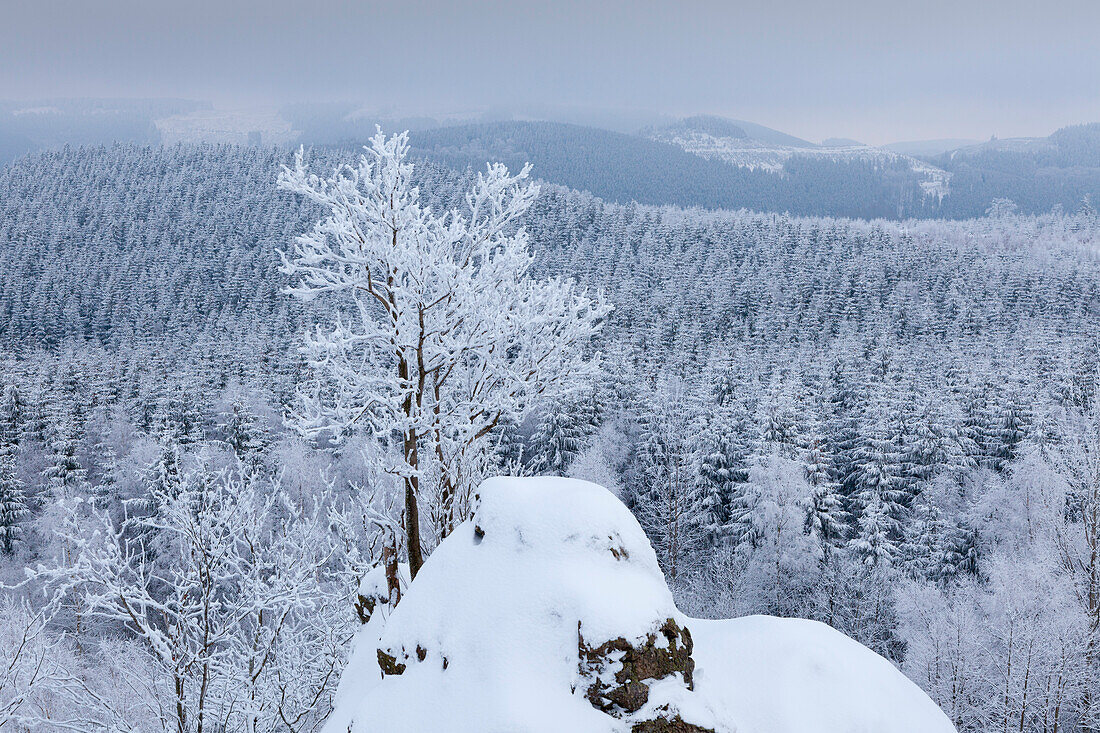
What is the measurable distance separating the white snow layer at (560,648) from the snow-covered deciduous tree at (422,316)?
2022 mm

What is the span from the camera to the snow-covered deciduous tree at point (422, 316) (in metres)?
7.17

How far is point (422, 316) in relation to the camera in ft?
24.5

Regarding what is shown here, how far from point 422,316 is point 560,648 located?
4247 mm

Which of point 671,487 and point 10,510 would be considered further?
point 10,510

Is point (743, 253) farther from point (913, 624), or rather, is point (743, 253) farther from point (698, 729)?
point (698, 729)

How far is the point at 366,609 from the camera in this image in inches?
292

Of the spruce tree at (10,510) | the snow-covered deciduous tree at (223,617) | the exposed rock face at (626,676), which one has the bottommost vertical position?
the spruce tree at (10,510)

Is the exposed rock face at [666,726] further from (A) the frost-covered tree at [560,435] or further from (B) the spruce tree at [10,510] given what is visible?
(B) the spruce tree at [10,510]

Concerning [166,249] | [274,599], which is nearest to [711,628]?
[274,599]

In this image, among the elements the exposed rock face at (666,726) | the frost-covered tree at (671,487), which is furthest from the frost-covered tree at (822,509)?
the exposed rock face at (666,726)

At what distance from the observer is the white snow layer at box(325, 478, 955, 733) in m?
4.52

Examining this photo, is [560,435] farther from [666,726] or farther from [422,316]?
[666,726]

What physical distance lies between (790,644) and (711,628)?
2.37 feet

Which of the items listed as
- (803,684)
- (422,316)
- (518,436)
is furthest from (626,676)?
(518,436)
